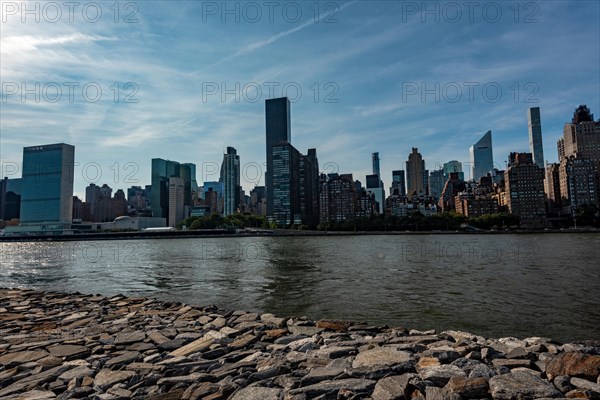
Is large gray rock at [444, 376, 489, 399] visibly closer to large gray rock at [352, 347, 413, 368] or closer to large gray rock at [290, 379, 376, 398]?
large gray rock at [290, 379, 376, 398]

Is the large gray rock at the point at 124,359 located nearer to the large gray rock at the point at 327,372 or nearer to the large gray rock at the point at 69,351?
the large gray rock at the point at 69,351

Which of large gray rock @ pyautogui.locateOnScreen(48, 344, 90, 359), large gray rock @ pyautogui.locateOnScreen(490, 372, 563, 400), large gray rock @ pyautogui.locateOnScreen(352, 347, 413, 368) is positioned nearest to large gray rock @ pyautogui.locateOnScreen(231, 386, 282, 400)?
large gray rock @ pyautogui.locateOnScreen(352, 347, 413, 368)

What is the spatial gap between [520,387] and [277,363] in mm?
4013

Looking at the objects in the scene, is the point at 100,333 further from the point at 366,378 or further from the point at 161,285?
the point at 161,285

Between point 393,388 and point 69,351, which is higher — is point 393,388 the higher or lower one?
the higher one

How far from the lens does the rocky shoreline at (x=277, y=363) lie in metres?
5.87

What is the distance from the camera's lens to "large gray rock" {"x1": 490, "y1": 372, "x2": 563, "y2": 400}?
5438 millimetres

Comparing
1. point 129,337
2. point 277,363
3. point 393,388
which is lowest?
point 129,337

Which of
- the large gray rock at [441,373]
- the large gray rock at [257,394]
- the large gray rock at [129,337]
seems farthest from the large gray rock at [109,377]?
the large gray rock at [441,373]

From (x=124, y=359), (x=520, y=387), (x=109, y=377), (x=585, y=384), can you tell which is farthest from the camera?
(x=124, y=359)

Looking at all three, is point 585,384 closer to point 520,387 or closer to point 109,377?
point 520,387

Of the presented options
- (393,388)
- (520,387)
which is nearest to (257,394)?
(393,388)

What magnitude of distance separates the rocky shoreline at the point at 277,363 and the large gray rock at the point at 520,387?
15mm

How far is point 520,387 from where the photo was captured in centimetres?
565
